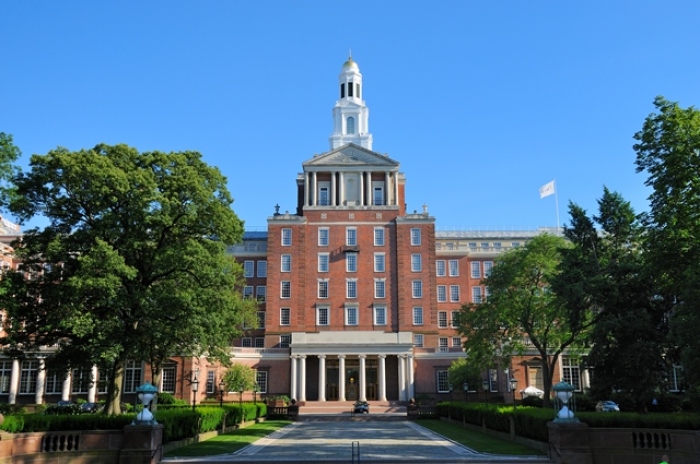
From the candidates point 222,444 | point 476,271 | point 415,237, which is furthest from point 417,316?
point 222,444

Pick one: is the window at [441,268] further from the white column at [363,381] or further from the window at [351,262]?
the white column at [363,381]

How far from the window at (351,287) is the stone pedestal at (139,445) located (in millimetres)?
53577

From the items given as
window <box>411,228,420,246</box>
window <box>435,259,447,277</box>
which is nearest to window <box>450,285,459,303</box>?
window <box>435,259,447,277</box>

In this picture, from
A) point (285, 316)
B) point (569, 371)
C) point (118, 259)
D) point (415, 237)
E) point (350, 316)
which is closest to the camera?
point (118, 259)

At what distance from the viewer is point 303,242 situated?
76500 millimetres

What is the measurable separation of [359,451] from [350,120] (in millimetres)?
73378

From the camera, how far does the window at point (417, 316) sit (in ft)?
245

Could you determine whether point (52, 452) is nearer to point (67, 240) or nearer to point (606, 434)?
point (67, 240)

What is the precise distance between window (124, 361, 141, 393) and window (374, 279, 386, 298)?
26.7m

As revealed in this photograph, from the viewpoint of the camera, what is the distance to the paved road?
21.7 metres

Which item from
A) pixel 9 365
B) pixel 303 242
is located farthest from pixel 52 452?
pixel 303 242

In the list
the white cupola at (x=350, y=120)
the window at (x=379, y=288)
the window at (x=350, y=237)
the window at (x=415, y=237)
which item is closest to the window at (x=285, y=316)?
the window at (x=379, y=288)

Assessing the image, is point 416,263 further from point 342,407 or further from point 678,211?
point 678,211

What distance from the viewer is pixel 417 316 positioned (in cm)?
7469
